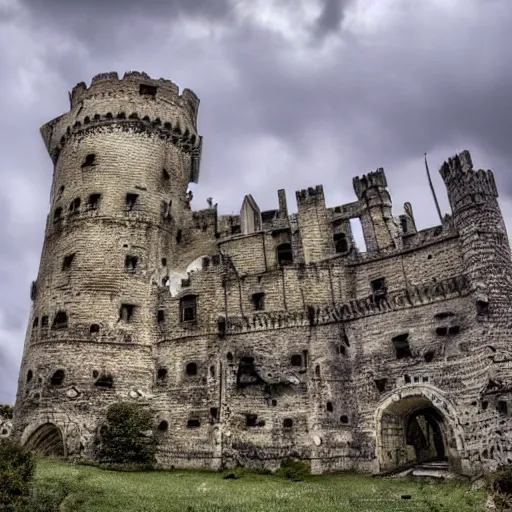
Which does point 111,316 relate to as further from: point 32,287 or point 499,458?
point 499,458

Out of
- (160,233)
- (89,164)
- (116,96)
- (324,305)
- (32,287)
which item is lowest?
(324,305)

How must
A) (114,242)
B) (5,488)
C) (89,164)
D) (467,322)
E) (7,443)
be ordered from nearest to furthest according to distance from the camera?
(5,488), (7,443), (467,322), (114,242), (89,164)

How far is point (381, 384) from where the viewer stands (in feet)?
87.6

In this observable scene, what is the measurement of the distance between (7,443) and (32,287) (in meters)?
17.6

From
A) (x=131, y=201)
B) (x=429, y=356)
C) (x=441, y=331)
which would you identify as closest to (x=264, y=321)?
A: (x=429, y=356)

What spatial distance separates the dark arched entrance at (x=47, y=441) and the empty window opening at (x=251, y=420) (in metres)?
9.44

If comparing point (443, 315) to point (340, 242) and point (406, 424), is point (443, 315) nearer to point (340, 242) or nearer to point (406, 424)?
point (406, 424)

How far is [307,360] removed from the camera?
28.2 metres

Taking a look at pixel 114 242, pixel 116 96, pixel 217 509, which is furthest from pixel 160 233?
pixel 217 509

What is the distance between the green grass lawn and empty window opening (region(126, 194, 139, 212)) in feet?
51.1

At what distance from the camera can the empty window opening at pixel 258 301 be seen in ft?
101

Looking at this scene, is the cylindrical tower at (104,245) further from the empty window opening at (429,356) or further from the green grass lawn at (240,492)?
the empty window opening at (429,356)

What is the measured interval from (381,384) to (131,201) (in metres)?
18.8

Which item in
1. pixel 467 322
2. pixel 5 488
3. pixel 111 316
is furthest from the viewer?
pixel 111 316
